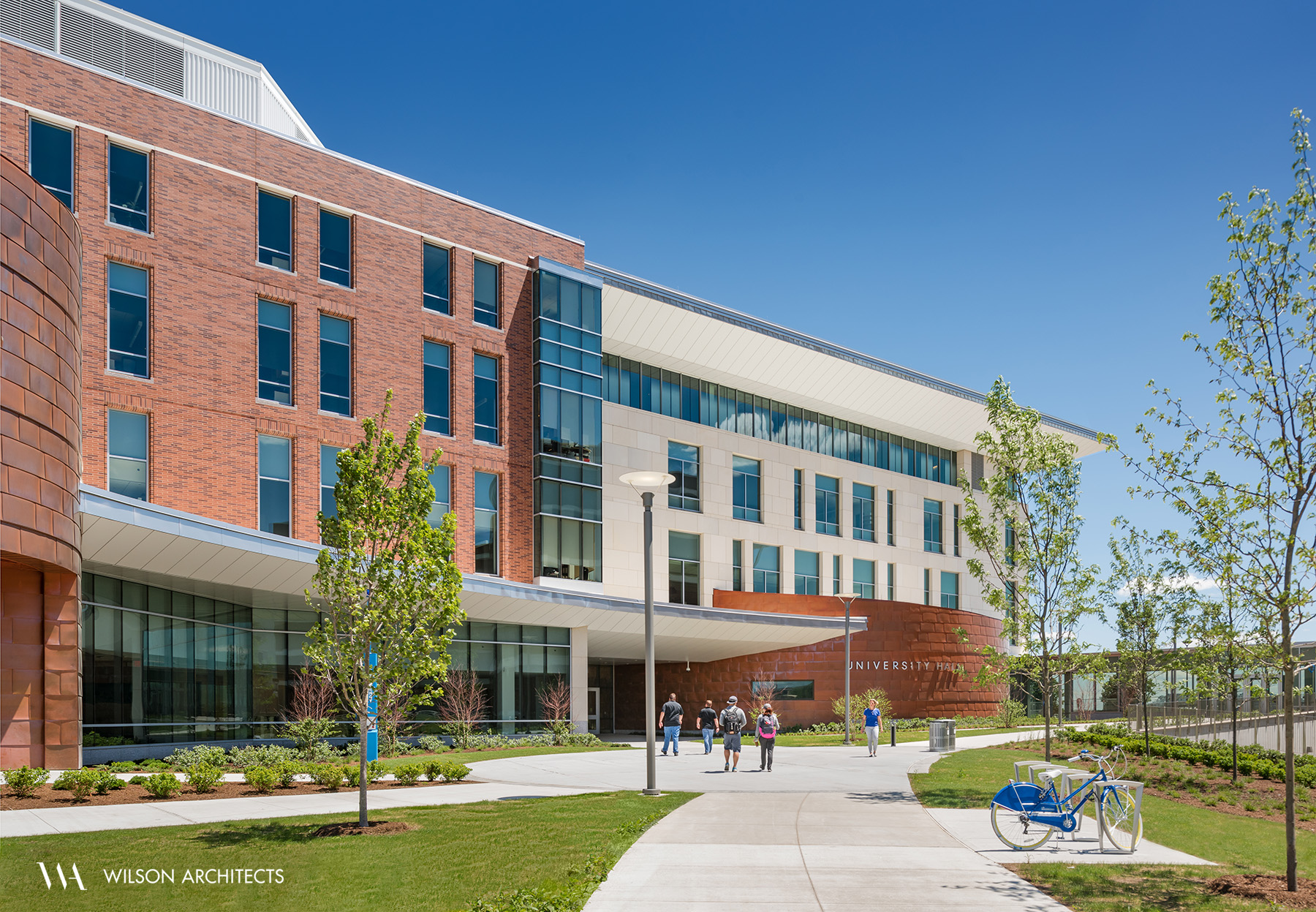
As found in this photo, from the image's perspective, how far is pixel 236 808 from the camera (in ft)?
51.2

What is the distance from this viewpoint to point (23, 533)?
17.9 meters

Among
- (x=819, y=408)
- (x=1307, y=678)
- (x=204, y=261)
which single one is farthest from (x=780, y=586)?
(x=204, y=261)

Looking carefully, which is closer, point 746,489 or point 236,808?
point 236,808

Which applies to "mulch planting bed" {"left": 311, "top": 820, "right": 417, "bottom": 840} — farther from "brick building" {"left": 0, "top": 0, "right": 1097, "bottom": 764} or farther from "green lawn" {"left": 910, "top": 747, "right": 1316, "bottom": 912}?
"brick building" {"left": 0, "top": 0, "right": 1097, "bottom": 764}

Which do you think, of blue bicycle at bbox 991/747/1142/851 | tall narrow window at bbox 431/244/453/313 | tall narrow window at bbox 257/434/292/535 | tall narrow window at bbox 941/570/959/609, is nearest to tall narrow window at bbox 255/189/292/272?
tall narrow window at bbox 431/244/453/313

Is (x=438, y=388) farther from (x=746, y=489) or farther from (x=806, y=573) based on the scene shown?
(x=806, y=573)

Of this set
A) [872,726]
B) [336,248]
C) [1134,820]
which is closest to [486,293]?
[336,248]

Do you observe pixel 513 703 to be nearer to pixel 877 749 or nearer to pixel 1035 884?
pixel 877 749

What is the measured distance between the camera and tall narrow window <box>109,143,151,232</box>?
2784cm

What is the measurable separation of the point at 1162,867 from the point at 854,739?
84.3 ft

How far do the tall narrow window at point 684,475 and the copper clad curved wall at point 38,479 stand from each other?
2784 centimetres

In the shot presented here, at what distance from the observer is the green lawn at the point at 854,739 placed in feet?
116

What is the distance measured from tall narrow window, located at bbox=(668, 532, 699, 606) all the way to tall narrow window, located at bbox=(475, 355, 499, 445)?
40.2 feet

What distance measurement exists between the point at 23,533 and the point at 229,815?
6.73 meters
